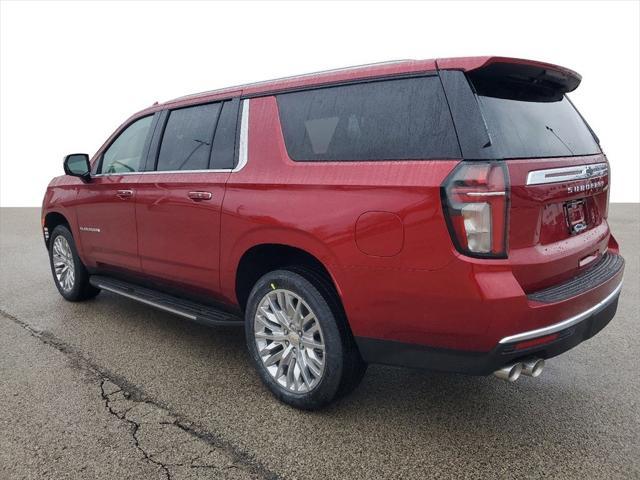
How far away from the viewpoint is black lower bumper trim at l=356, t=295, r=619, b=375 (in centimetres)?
228

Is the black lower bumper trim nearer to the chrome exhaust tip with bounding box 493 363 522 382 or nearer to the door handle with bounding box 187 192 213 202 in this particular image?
the chrome exhaust tip with bounding box 493 363 522 382

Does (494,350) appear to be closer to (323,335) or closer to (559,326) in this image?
(559,326)

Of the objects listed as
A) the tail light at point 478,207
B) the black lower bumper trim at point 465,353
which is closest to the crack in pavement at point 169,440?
the black lower bumper trim at point 465,353

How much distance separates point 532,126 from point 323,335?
1.49 m

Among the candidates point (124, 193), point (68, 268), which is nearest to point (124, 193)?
point (124, 193)

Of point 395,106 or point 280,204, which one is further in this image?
point 280,204

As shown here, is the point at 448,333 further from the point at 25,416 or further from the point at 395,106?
the point at 25,416

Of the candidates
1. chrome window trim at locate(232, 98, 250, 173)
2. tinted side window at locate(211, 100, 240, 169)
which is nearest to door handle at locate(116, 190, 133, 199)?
tinted side window at locate(211, 100, 240, 169)

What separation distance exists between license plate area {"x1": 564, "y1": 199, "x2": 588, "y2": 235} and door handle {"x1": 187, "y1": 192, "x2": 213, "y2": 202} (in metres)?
2.07

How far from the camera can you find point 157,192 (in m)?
3.75

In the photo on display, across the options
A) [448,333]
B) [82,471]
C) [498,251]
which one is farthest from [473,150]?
[82,471]

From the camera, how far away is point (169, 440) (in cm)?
262

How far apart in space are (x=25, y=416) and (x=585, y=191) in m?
3.27

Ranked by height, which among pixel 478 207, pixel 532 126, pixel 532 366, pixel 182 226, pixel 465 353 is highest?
pixel 532 126
